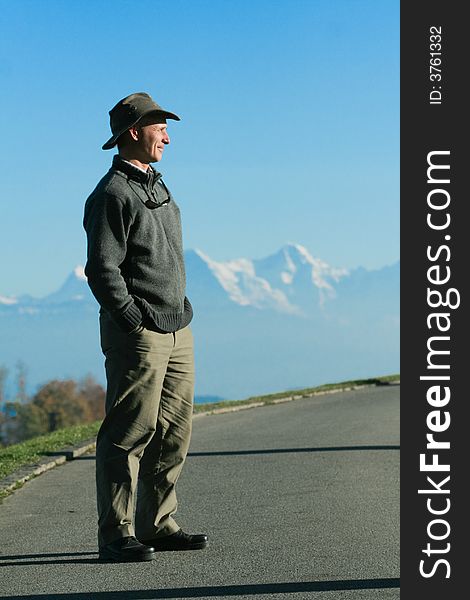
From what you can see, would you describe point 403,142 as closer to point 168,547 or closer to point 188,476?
point 168,547

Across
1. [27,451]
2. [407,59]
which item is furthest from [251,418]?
[407,59]

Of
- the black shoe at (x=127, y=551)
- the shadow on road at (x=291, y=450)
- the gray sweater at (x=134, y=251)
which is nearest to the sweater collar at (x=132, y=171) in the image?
the gray sweater at (x=134, y=251)

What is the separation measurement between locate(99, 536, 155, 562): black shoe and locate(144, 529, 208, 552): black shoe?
0.28m

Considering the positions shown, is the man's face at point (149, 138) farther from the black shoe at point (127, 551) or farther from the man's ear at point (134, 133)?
the black shoe at point (127, 551)

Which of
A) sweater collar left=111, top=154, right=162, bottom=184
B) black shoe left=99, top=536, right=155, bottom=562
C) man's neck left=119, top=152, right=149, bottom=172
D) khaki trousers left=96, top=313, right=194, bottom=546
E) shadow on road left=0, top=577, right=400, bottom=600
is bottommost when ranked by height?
shadow on road left=0, top=577, right=400, bottom=600

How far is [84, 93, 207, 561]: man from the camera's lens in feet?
21.3

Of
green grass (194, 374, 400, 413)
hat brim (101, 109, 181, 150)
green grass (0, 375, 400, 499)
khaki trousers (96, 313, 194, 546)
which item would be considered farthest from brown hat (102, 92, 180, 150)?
green grass (194, 374, 400, 413)

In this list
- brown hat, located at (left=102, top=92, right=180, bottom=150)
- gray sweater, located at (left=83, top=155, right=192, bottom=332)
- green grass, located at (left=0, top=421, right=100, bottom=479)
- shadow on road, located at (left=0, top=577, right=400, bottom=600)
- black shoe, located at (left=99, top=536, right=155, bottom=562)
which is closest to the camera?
shadow on road, located at (left=0, top=577, right=400, bottom=600)

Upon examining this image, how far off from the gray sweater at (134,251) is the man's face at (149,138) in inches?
3.0

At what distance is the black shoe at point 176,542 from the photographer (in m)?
6.88

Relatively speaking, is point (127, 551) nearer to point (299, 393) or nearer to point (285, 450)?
point (285, 450)

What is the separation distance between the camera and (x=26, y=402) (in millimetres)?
116500

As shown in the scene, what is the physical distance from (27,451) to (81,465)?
1.24m

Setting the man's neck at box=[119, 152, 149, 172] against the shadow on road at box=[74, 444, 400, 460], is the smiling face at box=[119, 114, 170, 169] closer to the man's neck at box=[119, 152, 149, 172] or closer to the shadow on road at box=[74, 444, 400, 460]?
the man's neck at box=[119, 152, 149, 172]
